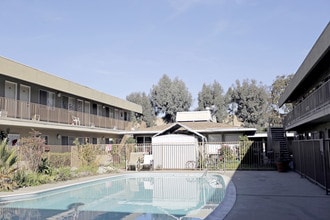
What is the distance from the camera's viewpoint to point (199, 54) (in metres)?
25.8

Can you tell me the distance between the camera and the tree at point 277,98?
44.2 m

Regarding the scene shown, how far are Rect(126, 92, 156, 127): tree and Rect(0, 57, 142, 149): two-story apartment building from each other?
639 inches

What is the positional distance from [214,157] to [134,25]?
405 inches

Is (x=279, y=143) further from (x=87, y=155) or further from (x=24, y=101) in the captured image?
(x=24, y=101)

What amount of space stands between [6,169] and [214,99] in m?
39.3

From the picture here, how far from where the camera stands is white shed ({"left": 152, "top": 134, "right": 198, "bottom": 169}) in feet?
78.6

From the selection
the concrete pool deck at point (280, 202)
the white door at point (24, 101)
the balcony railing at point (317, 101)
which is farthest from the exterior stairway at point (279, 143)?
the white door at point (24, 101)

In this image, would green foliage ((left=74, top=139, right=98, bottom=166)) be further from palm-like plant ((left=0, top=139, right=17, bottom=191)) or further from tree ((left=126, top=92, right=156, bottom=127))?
tree ((left=126, top=92, right=156, bottom=127))

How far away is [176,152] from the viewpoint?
24203mm

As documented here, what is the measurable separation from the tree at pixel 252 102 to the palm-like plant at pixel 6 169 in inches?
1534

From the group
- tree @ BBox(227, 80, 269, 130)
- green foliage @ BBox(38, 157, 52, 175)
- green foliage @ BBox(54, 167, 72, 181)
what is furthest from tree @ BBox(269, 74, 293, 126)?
green foliage @ BBox(38, 157, 52, 175)

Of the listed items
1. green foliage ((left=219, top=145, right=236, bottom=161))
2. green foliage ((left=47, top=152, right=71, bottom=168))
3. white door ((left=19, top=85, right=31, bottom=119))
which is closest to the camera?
green foliage ((left=47, top=152, right=71, bottom=168))

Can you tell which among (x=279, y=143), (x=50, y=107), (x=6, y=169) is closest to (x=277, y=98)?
(x=279, y=143)

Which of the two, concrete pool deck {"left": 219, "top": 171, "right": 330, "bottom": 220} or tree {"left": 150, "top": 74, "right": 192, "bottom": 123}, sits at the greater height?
tree {"left": 150, "top": 74, "right": 192, "bottom": 123}
